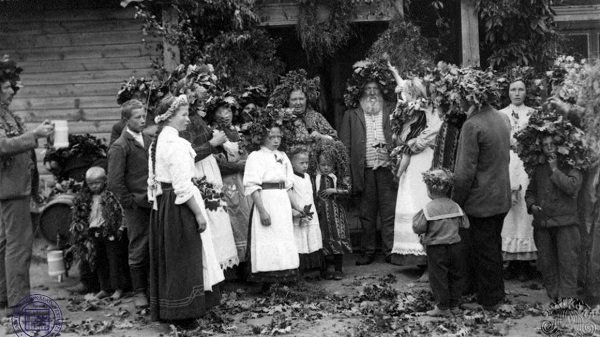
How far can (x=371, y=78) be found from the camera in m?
9.01

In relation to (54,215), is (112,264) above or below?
below

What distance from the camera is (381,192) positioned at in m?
8.97

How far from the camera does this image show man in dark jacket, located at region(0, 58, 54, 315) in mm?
6648

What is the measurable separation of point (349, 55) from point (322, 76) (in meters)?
0.57

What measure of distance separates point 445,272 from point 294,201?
218 centimetres

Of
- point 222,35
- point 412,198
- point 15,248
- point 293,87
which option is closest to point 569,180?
point 412,198

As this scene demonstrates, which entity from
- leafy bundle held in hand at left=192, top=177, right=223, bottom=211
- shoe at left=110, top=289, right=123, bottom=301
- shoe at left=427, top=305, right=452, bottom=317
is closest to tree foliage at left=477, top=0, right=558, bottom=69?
shoe at left=427, top=305, right=452, bottom=317

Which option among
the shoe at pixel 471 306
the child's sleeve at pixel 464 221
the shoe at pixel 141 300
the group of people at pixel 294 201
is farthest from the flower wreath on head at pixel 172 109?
the shoe at pixel 471 306

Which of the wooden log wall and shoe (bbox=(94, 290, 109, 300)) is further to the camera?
the wooden log wall

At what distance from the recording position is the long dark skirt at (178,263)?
6.05 meters

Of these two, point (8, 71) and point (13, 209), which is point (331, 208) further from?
point (8, 71)

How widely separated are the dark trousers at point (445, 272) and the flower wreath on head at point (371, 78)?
10.5 feet

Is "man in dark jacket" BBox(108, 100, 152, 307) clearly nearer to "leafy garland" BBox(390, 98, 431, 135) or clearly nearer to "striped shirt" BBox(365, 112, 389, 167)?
"leafy garland" BBox(390, 98, 431, 135)

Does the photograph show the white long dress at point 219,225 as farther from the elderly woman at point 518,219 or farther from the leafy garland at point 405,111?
the elderly woman at point 518,219
